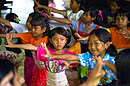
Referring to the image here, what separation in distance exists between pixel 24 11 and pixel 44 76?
2.00 metres

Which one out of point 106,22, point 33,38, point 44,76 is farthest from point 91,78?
point 106,22

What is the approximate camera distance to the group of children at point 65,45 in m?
2.06

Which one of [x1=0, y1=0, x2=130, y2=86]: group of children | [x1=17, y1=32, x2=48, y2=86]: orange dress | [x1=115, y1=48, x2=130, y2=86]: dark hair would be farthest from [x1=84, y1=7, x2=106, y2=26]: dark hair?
[x1=115, y1=48, x2=130, y2=86]: dark hair

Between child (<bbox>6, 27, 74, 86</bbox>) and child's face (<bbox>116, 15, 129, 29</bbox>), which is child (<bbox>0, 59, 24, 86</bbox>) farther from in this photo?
child's face (<bbox>116, 15, 129, 29</bbox>)

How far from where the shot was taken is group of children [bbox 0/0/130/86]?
206 cm

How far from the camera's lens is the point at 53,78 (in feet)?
7.89

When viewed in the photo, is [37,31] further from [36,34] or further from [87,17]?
[87,17]

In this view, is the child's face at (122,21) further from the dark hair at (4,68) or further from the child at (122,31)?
the dark hair at (4,68)

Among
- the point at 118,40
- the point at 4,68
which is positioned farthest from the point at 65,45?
the point at 4,68

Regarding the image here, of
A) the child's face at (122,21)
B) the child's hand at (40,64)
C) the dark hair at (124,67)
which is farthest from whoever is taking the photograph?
the child's face at (122,21)

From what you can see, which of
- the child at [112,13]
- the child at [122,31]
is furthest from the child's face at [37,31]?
the child at [112,13]

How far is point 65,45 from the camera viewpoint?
8.46ft

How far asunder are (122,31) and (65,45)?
A: 0.88m

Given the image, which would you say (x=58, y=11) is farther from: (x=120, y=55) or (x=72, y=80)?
(x=120, y=55)
